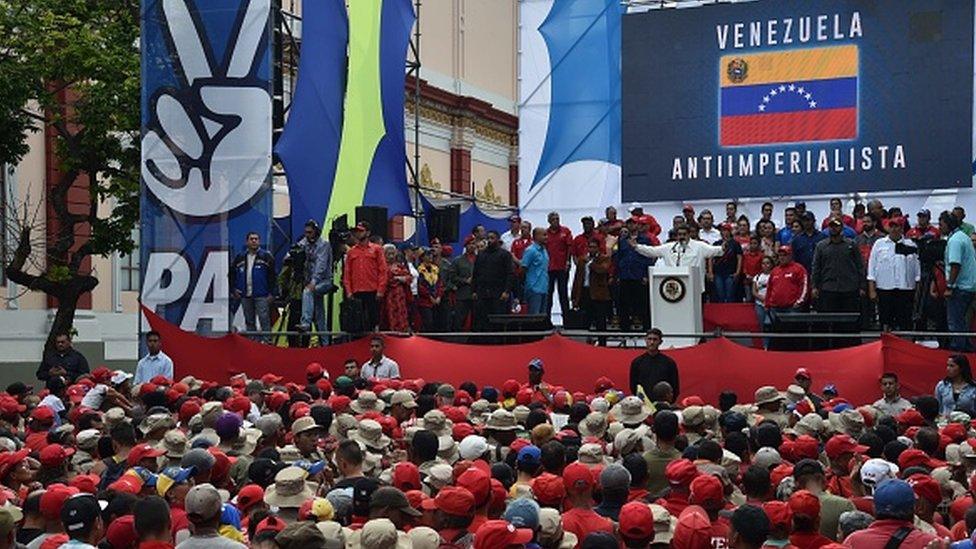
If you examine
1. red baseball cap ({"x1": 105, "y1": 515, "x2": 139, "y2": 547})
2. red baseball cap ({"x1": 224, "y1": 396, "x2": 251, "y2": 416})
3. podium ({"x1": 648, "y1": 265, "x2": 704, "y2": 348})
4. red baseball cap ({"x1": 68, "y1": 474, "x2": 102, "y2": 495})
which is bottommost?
red baseball cap ({"x1": 105, "y1": 515, "x2": 139, "y2": 547})

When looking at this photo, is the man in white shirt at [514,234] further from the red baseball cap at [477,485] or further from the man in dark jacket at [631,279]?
the red baseball cap at [477,485]

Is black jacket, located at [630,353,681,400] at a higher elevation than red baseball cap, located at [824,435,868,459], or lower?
higher

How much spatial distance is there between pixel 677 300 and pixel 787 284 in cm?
140

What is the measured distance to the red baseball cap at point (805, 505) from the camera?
808 centimetres

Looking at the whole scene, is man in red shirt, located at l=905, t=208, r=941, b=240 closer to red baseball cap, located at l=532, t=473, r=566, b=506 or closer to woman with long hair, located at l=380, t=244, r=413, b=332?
woman with long hair, located at l=380, t=244, r=413, b=332

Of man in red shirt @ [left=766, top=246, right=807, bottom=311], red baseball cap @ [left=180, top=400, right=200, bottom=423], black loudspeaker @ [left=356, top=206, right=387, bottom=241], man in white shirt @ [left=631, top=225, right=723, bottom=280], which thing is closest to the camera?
red baseball cap @ [left=180, top=400, right=200, bottom=423]

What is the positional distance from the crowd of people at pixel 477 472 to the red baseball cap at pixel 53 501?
0.5 inches

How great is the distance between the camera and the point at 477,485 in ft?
27.9

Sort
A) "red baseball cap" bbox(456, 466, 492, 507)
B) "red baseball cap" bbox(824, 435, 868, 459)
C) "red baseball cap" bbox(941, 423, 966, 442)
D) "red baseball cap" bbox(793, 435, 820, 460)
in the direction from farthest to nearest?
"red baseball cap" bbox(941, 423, 966, 442) < "red baseball cap" bbox(793, 435, 820, 460) < "red baseball cap" bbox(824, 435, 868, 459) < "red baseball cap" bbox(456, 466, 492, 507)

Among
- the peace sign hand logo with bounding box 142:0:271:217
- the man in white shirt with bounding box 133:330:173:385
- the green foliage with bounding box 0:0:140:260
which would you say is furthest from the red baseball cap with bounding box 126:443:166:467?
the green foliage with bounding box 0:0:140:260

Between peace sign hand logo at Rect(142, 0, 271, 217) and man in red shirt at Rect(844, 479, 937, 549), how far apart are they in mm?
16176

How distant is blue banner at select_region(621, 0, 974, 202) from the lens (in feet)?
83.4

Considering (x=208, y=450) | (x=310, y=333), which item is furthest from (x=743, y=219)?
(x=208, y=450)

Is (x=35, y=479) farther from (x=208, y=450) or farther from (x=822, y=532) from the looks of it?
(x=822, y=532)
